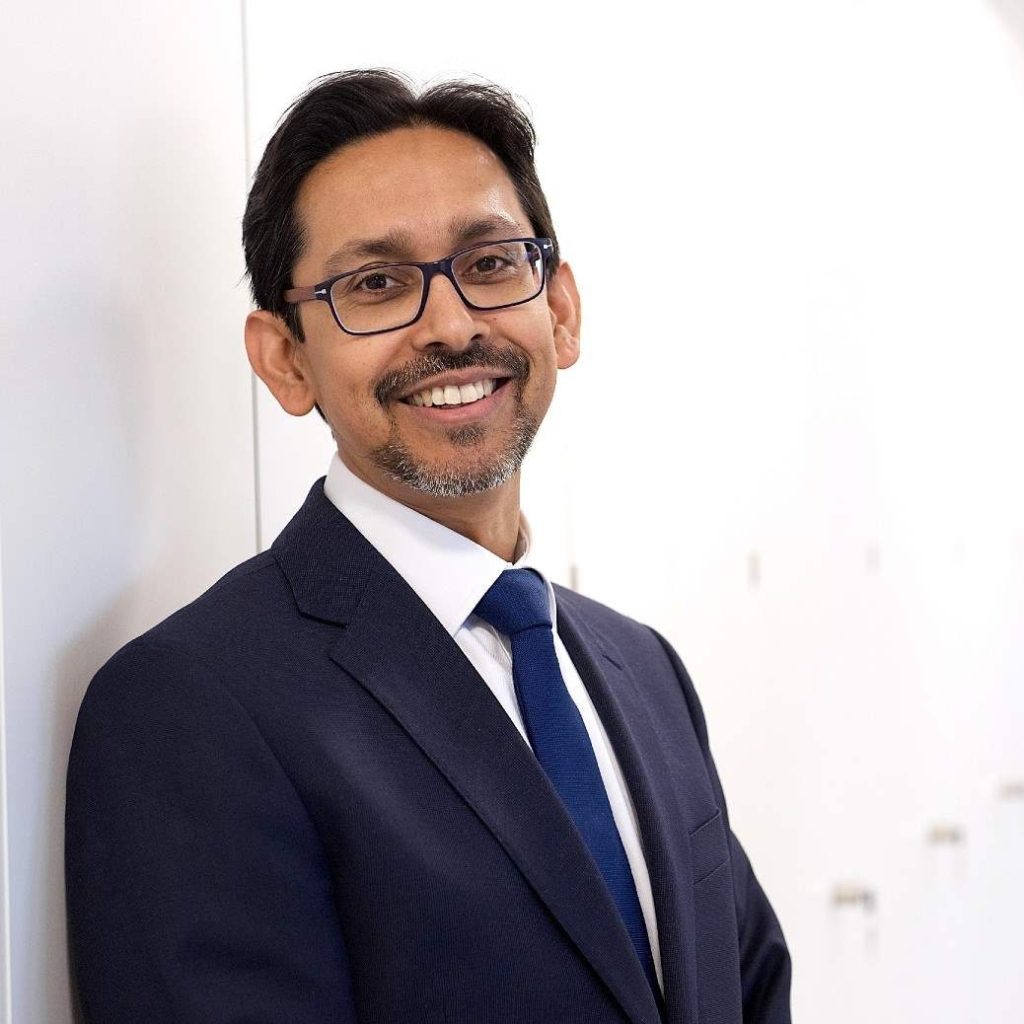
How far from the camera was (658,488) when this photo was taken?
1867 mm

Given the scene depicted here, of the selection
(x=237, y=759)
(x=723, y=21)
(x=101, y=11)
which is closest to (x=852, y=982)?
(x=723, y=21)

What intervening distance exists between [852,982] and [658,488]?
0.97 meters

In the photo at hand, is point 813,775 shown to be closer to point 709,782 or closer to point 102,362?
point 709,782

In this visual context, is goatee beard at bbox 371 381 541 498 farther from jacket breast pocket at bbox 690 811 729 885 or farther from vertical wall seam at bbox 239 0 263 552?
jacket breast pocket at bbox 690 811 729 885

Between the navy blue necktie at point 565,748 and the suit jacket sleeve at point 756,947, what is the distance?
237 millimetres

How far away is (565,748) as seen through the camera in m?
1.01

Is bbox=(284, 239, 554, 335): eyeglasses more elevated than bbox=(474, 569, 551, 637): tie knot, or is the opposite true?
bbox=(284, 239, 554, 335): eyeglasses

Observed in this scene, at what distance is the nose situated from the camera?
1027 millimetres

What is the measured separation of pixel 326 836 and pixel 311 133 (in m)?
0.54

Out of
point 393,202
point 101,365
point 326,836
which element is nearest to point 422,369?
point 393,202

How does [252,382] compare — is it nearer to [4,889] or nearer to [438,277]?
[438,277]

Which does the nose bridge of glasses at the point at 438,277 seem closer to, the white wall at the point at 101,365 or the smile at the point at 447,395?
the smile at the point at 447,395

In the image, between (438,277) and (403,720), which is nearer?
(403,720)

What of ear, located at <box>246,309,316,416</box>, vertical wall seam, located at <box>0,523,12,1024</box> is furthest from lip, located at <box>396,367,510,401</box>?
vertical wall seam, located at <box>0,523,12,1024</box>
